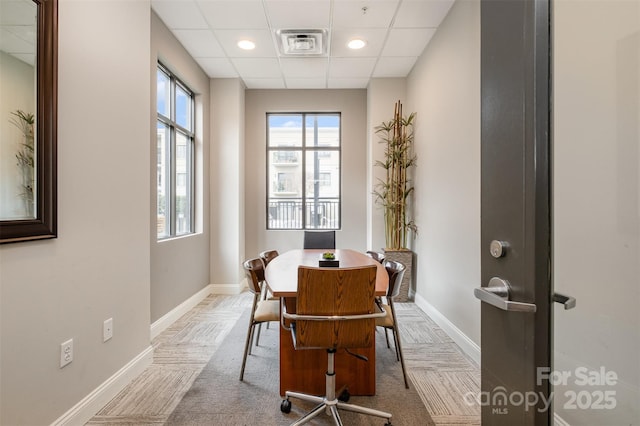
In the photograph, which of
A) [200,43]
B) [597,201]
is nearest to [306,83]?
[200,43]

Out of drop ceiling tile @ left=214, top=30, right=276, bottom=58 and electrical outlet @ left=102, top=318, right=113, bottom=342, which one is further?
drop ceiling tile @ left=214, top=30, right=276, bottom=58

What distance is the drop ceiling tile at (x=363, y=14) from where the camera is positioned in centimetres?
287

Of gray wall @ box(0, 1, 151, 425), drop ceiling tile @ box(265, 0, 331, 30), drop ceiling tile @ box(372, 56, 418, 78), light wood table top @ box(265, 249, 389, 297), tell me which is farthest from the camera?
drop ceiling tile @ box(372, 56, 418, 78)

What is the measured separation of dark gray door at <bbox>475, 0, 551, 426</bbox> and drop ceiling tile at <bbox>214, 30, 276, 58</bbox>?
3.09 m

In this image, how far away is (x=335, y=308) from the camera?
1.57 meters

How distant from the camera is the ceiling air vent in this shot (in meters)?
3.31

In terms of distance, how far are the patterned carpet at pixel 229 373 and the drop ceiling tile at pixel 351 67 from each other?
10.0 feet

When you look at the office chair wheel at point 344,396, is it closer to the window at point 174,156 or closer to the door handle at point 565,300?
the door handle at point 565,300

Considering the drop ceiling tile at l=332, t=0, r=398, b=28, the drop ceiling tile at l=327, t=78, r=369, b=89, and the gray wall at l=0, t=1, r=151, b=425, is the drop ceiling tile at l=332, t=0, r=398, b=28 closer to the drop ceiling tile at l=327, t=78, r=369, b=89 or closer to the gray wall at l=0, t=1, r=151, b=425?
the drop ceiling tile at l=327, t=78, r=369, b=89

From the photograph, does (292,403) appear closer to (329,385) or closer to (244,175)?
(329,385)

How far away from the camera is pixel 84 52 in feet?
5.94

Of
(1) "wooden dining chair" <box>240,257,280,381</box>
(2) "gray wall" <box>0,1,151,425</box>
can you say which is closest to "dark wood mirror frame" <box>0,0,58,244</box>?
(2) "gray wall" <box>0,1,151,425</box>

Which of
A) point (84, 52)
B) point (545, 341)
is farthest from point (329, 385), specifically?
point (84, 52)

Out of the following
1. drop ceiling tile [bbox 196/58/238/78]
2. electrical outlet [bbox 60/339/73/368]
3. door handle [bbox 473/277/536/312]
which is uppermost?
drop ceiling tile [bbox 196/58/238/78]
